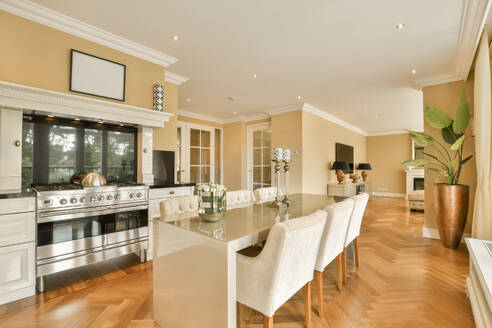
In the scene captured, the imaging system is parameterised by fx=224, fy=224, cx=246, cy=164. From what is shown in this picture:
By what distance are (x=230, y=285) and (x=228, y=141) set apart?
18.9 feet

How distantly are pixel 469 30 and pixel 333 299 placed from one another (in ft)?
10.2

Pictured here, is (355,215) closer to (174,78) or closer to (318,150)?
(174,78)

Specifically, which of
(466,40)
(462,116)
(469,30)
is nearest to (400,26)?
(469,30)

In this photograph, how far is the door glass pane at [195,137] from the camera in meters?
5.91

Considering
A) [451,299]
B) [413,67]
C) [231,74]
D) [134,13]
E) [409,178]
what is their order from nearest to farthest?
1. [451,299]
2. [134,13]
3. [413,67]
4. [231,74]
5. [409,178]

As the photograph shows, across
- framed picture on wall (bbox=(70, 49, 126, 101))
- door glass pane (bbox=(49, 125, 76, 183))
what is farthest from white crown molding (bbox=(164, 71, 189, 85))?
door glass pane (bbox=(49, 125, 76, 183))

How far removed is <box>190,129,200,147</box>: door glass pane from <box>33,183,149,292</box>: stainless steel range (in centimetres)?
335

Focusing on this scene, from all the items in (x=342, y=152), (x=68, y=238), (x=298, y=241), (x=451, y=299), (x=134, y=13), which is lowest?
(x=451, y=299)

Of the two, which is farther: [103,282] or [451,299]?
[103,282]

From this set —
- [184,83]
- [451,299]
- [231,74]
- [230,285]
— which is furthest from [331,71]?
[230,285]

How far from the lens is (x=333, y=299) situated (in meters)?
1.95

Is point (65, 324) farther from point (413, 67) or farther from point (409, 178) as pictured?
point (409, 178)

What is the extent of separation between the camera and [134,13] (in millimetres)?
2166

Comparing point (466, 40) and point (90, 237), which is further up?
point (466, 40)
